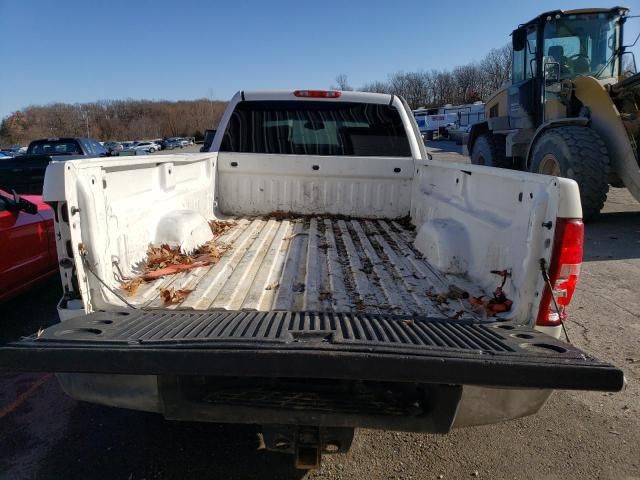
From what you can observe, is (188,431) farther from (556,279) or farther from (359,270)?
(556,279)

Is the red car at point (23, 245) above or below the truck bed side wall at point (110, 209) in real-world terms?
below

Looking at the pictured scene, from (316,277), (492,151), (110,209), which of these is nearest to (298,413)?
(316,277)

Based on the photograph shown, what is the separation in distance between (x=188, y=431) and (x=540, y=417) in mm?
2386

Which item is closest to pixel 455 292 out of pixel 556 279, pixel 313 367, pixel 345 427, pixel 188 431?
pixel 556 279

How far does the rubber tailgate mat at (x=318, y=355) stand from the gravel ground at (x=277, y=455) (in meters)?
1.13

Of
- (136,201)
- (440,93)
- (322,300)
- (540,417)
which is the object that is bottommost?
(540,417)

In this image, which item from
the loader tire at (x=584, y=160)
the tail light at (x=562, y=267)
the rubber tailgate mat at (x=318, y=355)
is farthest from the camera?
the loader tire at (x=584, y=160)

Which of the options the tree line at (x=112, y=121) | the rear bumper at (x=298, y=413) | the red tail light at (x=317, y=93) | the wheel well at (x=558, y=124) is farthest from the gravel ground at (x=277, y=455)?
the tree line at (x=112, y=121)

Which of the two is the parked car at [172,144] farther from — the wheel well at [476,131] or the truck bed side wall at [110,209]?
the truck bed side wall at [110,209]

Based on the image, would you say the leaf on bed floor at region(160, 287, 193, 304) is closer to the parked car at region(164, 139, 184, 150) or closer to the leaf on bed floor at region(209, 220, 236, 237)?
the leaf on bed floor at region(209, 220, 236, 237)

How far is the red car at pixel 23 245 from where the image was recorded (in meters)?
4.30

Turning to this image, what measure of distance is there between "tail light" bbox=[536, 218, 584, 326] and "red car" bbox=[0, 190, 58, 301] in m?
4.39

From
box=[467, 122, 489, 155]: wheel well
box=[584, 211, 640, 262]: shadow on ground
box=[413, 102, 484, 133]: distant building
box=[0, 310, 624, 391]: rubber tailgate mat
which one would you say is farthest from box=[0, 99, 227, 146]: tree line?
box=[0, 310, 624, 391]: rubber tailgate mat

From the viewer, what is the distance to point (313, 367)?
1740 mm
